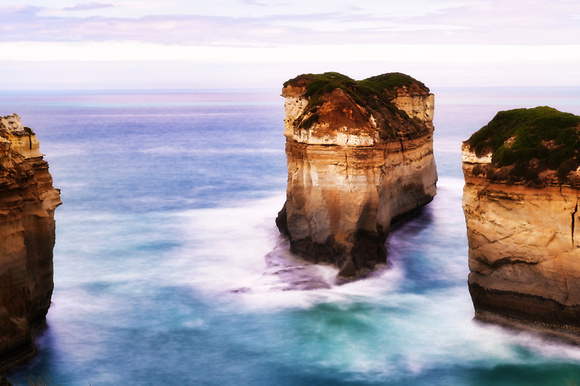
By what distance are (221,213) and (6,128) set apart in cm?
2270

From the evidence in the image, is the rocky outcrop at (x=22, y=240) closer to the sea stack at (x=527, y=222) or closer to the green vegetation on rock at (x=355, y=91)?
the green vegetation on rock at (x=355, y=91)

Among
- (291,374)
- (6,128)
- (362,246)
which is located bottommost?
(291,374)

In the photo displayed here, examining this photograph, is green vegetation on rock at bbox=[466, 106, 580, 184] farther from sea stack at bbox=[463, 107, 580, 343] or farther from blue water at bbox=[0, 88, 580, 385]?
blue water at bbox=[0, 88, 580, 385]

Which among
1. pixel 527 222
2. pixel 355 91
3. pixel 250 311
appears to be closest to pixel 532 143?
pixel 527 222

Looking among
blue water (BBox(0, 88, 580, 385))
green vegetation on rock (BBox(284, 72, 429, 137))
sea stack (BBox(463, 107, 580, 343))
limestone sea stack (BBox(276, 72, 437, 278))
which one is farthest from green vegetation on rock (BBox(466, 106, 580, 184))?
green vegetation on rock (BBox(284, 72, 429, 137))

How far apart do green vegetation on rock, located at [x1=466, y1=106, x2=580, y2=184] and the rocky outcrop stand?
14.2 m

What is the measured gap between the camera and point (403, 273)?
2816 cm

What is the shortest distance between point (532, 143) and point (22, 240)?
624 inches

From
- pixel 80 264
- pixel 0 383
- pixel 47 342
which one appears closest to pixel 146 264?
pixel 80 264

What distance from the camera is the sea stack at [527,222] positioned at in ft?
63.4

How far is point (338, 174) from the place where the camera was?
27406 millimetres

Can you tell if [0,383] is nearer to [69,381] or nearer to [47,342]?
[69,381]

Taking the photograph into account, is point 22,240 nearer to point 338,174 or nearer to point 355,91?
point 338,174

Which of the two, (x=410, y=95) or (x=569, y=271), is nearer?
(x=569, y=271)
